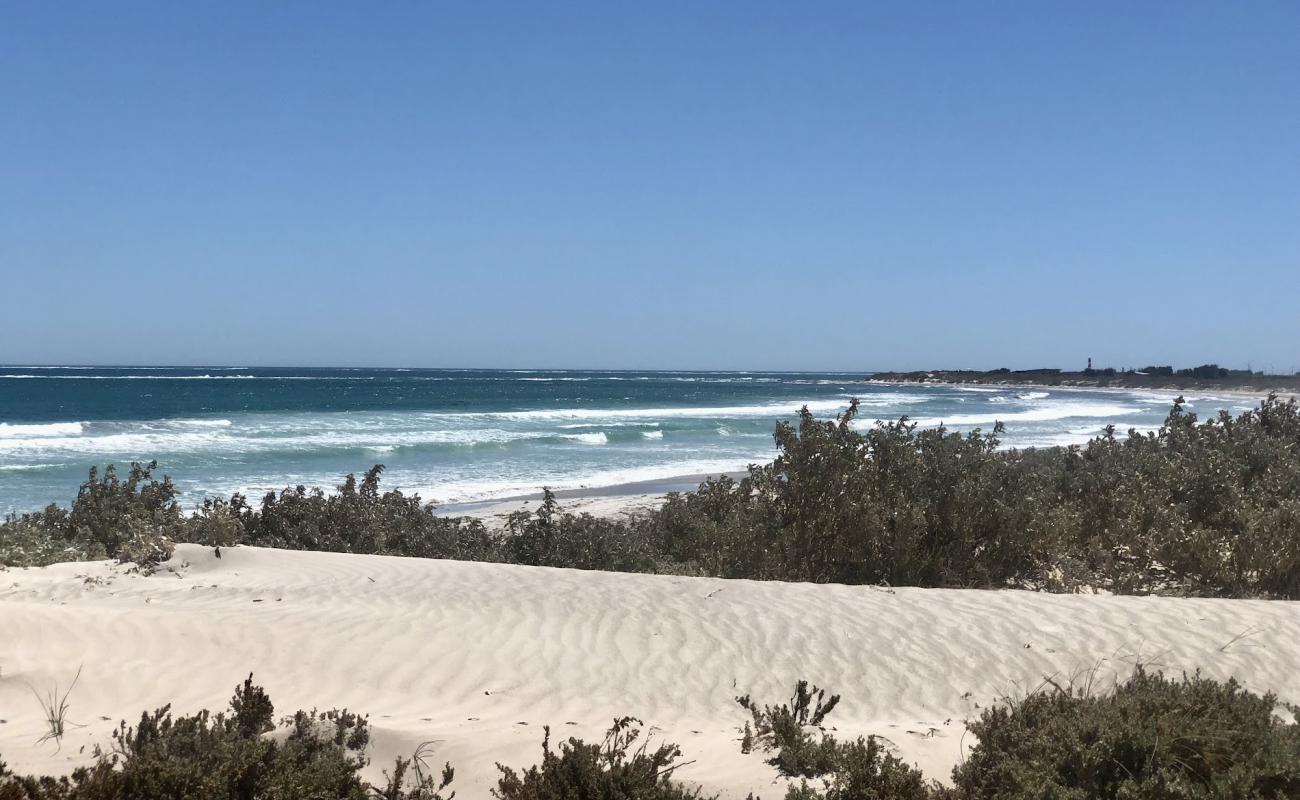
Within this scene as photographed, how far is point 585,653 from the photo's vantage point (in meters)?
6.14

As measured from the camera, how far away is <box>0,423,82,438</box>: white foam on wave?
31234mm

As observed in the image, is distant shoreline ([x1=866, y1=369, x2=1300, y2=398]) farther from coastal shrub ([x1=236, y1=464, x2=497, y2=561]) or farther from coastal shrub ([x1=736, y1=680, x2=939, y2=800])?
coastal shrub ([x1=736, y1=680, x2=939, y2=800])

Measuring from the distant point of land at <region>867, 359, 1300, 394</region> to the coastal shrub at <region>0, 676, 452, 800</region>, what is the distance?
7332cm

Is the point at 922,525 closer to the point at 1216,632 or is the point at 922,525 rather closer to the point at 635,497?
the point at 1216,632

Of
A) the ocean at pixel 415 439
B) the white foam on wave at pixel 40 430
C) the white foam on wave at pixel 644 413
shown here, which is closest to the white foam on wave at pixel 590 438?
the ocean at pixel 415 439

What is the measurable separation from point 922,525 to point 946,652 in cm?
263

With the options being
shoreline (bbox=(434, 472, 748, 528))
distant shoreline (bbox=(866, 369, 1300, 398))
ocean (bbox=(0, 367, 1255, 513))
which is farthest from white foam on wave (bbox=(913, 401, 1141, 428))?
shoreline (bbox=(434, 472, 748, 528))

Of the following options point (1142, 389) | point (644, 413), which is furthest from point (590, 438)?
point (1142, 389)

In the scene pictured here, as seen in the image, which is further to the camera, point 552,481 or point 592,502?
point 552,481

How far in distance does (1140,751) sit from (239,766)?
3.36m

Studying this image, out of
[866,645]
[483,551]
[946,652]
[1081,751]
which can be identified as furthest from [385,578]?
[1081,751]

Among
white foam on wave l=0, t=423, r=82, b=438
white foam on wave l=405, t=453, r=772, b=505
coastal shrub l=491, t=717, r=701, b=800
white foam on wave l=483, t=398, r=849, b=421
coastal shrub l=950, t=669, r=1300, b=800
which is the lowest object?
white foam on wave l=405, t=453, r=772, b=505

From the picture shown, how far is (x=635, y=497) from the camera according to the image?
1848cm

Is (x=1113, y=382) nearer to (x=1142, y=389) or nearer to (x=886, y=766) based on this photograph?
(x=1142, y=389)
